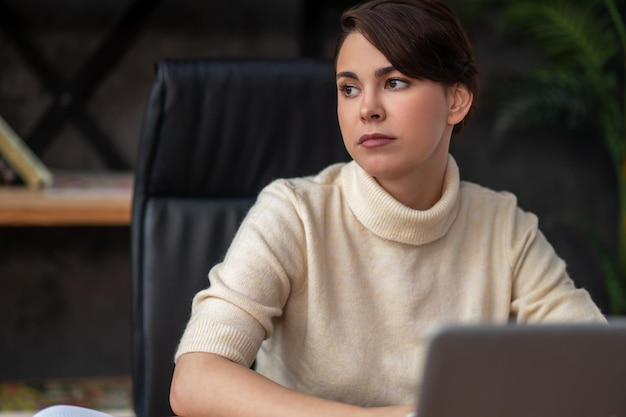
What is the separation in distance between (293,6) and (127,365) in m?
1.18

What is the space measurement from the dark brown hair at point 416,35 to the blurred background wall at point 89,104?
167 cm

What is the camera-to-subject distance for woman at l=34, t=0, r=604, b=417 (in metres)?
1.13

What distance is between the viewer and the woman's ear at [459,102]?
123cm

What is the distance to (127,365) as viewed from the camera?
9.61 feet

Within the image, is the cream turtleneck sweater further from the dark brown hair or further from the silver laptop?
the silver laptop

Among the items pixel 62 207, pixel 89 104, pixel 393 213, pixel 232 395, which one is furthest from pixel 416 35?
pixel 89 104

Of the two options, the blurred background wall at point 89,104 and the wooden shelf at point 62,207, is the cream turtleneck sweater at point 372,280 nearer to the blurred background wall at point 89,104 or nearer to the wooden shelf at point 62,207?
the wooden shelf at point 62,207

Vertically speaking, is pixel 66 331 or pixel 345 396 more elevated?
pixel 345 396

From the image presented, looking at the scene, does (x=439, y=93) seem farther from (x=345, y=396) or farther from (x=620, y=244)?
(x=620, y=244)

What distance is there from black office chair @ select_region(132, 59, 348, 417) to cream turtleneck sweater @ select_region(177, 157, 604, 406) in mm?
222

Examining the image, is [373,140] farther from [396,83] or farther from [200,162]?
[200,162]

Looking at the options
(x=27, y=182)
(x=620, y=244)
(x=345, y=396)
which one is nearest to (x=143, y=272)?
(x=345, y=396)

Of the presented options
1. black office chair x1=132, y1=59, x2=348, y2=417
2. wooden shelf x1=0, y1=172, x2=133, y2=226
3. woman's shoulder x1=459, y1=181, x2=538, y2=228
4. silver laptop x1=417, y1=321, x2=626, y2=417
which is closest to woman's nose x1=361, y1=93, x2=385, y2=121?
woman's shoulder x1=459, y1=181, x2=538, y2=228

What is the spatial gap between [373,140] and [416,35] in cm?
13
